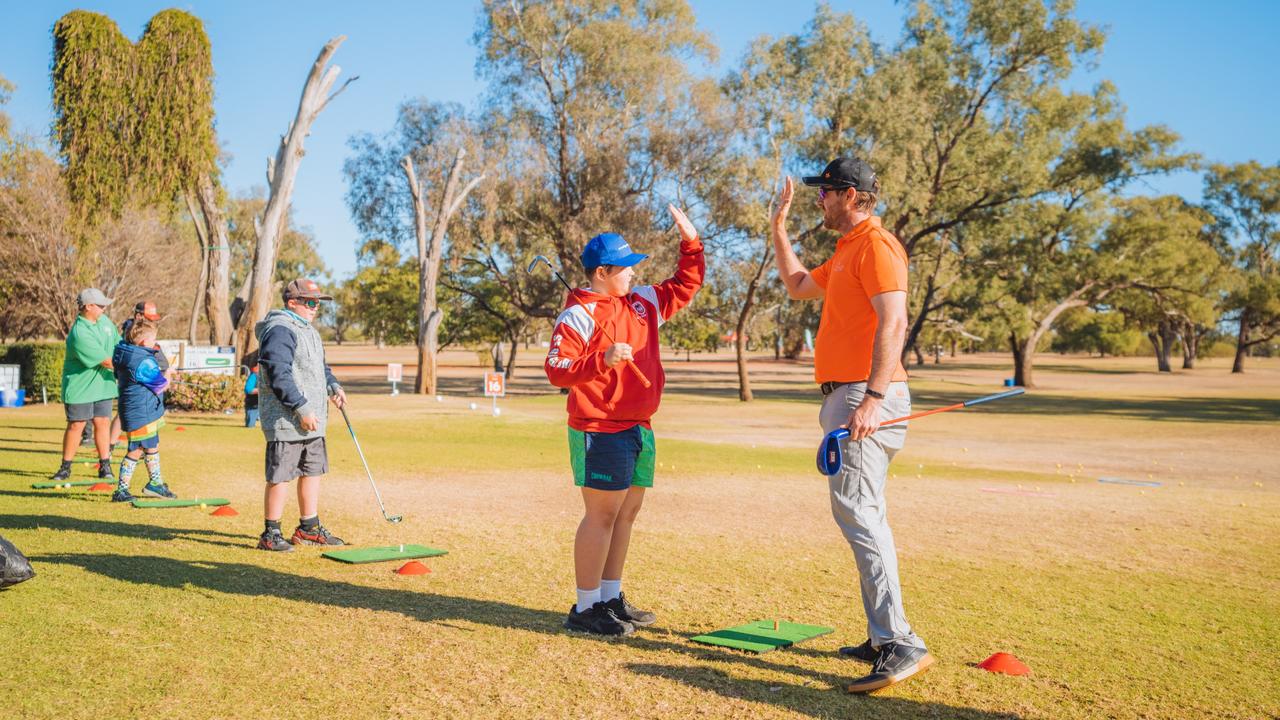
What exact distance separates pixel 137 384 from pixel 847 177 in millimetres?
8089

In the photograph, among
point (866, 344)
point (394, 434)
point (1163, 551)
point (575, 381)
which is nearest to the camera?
point (866, 344)

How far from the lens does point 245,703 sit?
442cm

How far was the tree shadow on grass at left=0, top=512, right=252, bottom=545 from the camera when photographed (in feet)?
26.9

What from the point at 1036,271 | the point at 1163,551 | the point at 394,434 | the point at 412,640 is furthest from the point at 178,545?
the point at 1036,271

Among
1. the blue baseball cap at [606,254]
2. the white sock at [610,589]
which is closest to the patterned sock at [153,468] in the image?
the white sock at [610,589]

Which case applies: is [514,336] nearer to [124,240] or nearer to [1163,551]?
[124,240]

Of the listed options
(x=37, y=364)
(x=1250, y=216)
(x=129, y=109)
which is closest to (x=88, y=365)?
(x=129, y=109)

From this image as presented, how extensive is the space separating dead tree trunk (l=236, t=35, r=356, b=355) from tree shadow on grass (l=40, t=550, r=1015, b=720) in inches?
709

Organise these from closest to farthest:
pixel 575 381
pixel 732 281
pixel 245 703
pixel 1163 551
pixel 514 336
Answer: pixel 245 703
pixel 575 381
pixel 1163 551
pixel 732 281
pixel 514 336

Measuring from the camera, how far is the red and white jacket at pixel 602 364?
5391 millimetres

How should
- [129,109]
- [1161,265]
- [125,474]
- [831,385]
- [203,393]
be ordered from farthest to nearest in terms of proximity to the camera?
[1161,265]
[203,393]
[129,109]
[125,474]
[831,385]

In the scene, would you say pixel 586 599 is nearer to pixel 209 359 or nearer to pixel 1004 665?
pixel 1004 665

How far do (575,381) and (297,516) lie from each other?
201 inches

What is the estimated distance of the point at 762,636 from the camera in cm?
550
